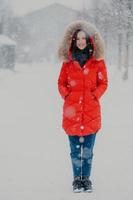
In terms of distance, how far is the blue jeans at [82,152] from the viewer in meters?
6.33

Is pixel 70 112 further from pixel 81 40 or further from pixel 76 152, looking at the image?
pixel 81 40

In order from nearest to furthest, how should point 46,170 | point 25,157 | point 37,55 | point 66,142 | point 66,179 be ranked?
point 66,179
point 46,170
point 25,157
point 66,142
point 37,55

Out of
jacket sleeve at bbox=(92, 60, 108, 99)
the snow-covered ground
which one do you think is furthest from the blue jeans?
jacket sleeve at bbox=(92, 60, 108, 99)

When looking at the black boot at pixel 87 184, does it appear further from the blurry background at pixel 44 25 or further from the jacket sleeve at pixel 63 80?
the blurry background at pixel 44 25

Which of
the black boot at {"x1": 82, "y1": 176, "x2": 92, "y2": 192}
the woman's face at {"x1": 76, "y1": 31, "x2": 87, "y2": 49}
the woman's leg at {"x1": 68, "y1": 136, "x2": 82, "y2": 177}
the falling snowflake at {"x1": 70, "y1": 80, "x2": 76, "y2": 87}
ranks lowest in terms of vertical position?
the black boot at {"x1": 82, "y1": 176, "x2": 92, "y2": 192}

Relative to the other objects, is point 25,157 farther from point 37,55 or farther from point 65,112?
point 37,55

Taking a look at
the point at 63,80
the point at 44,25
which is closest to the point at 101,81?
the point at 63,80

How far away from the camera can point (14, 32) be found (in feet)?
286

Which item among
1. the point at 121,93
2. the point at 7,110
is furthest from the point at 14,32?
the point at 7,110

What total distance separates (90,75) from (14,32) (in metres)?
81.9

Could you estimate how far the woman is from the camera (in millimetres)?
6191

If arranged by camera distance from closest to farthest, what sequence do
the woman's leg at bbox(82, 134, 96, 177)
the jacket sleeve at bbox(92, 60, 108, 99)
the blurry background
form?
the jacket sleeve at bbox(92, 60, 108, 99)
the woman's leg at bbox(82, 134, 96, 177)
the blurry background

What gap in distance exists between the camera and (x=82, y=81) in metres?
6.16

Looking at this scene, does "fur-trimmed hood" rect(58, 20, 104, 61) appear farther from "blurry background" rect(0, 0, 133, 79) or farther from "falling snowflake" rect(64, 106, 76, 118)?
"blurry background" rect(0, 0, 133, 79)
